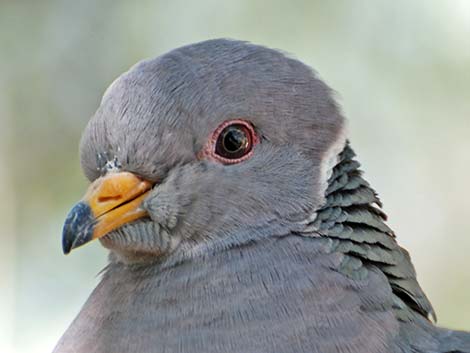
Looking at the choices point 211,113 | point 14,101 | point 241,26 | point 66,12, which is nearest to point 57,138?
point 14,101

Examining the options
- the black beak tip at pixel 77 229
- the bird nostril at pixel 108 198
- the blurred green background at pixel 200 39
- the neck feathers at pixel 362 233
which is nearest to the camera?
the black beak tip at pixel 77 229

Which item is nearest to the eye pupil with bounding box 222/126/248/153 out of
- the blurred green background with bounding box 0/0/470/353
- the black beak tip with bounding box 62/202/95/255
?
the black beak tip with bounding box 62/202/95/255

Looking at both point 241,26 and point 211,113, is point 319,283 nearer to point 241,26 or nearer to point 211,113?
point 211,113

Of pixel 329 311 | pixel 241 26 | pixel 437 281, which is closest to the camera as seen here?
pixel 329 311

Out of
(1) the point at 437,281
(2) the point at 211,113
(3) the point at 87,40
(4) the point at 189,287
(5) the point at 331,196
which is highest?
(3) the point at 87,40

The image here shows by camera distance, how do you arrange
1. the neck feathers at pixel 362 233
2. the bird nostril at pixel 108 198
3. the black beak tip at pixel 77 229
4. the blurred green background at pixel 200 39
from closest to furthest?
the black beak tip at pixel 77 229 < the bird nostril at pixel 108 198 < the neck feathers at pixel 362 233 < the blurred green background at pixel 200 39

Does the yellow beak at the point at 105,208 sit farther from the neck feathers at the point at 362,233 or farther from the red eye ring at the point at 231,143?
the neck feathers at the point at 362,233

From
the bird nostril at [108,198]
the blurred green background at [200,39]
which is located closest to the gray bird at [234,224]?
the bird nostril at [108,198]

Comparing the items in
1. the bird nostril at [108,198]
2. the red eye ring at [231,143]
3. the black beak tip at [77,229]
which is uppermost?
the red eye ring at [231,143]

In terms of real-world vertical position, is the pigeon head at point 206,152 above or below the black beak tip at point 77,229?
above
